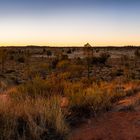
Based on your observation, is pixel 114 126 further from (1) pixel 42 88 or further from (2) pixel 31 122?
(1) pixel 42 88

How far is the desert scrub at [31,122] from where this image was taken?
24.9 ft

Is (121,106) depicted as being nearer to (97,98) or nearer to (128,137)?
(97,98)

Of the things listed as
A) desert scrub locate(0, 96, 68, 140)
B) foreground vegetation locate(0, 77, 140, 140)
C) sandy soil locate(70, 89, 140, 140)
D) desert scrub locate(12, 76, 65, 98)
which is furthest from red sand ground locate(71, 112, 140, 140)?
desert scrub locate(12, 76, 65, 98)

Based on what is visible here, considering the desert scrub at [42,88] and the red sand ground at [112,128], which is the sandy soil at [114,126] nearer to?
the red sand ground at [112,128]

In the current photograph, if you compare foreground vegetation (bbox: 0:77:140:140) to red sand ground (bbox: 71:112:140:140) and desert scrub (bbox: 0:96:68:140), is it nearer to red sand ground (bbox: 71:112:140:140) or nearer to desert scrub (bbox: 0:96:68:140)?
desert scrub (bbox: 0:96:68:140)

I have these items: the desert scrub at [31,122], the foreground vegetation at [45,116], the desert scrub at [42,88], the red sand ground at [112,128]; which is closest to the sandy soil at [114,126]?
the red sand ground at [112,128]

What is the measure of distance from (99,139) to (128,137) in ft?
2.12

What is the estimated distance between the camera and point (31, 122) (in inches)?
312

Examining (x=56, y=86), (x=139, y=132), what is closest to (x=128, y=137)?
(x=139, y=132)

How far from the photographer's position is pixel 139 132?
8.19m

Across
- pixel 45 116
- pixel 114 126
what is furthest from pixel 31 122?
pixel 114 126

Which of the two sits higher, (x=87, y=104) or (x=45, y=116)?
(x=45, y=116)

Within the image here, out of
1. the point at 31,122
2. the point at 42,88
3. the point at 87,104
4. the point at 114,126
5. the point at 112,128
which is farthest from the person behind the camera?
the point at 42,88

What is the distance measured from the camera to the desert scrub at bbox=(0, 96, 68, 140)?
7.59 metres
